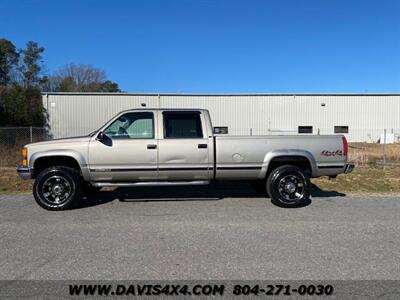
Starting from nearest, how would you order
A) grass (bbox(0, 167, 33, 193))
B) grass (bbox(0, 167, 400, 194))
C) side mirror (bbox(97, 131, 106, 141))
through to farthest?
1. side mirror (bbox(97, 131, 106, 141))
2. grass (bbox(0, 167, 33, 193))
3. grass (bbox(0, 167, 400, 194))

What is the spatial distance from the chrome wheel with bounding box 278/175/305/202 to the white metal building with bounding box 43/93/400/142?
1053 inches

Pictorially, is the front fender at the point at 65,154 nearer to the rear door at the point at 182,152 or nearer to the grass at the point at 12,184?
the rear door at the point at 182,152

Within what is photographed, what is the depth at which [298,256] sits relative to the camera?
4.36 metres

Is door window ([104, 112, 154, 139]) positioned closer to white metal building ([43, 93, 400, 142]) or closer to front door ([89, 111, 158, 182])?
front door ([89, 111, 158, 182])

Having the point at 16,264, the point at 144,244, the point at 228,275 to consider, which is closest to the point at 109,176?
the point at 144,244

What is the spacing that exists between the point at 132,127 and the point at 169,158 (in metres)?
1.02

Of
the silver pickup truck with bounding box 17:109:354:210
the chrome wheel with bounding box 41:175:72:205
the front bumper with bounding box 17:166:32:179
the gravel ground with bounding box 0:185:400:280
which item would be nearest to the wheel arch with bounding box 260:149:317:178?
the silver pickup truck with bounding box 17:109:354:210

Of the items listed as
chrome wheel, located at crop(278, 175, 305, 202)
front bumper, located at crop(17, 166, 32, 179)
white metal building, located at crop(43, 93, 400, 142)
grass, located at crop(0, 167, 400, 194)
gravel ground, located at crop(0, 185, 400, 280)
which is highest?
white metal building, located at crop(43, 93, 400, 142)

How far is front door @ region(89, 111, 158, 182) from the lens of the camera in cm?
695

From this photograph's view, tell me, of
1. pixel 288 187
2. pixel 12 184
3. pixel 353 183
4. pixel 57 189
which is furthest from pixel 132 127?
pixel 353 183

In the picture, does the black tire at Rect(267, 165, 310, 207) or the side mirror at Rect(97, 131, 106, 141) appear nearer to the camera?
the side mirror at Rect(97, 131, 106, 141)

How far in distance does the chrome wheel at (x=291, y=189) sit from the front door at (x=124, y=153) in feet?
8.62

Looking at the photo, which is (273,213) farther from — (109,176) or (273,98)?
(273,98)

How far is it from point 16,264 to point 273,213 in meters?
4.35
